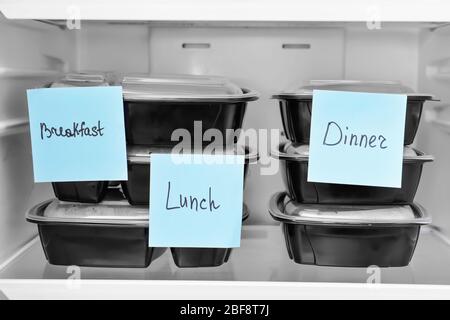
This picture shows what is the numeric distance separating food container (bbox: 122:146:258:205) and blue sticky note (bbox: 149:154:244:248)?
0.03 metres

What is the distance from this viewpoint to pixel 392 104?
2.35 feet

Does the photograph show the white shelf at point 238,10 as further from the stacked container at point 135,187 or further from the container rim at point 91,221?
the container rim at point 91,221

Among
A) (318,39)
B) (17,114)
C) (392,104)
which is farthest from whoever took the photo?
(318,39)

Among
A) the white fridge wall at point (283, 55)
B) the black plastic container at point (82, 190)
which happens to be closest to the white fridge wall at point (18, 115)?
the black plastic container at point (82, 190)

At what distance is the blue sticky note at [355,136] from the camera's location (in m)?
0.72

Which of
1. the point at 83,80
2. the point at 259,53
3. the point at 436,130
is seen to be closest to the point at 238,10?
the point at 83,80

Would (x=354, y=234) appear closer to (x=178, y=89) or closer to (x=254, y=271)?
(x=254, y=271)

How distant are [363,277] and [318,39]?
0.46 metres

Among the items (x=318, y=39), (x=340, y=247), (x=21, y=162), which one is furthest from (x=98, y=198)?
(x=318, y=39)

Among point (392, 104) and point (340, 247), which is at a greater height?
point (392, 104)

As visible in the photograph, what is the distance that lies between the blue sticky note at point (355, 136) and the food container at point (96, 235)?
0.25 meters

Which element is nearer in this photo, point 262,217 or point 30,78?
point 30,78

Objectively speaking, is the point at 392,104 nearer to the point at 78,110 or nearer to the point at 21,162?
the point at 78,110
